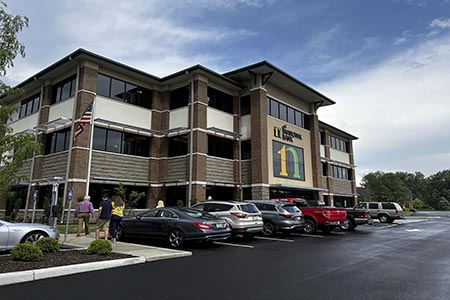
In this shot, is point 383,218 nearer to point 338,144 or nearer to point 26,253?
point 338,144

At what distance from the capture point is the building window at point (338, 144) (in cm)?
4153

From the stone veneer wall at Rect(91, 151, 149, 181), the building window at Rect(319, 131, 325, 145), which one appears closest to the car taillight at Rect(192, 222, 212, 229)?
the stone veneer wall at Rect(91, 151, 149, 181)

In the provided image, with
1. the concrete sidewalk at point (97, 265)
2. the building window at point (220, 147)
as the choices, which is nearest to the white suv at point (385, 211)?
the building window at point (220, 147)

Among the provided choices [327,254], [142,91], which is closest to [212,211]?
[327,254]

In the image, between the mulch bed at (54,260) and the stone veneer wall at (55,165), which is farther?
the stone veneer wall at (55,165)

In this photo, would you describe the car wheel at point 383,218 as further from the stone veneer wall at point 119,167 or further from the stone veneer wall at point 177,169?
the stone veneer wall at point 119,167

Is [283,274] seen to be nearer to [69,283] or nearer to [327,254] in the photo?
[327,254]

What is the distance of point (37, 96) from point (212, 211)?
19731 millimetres

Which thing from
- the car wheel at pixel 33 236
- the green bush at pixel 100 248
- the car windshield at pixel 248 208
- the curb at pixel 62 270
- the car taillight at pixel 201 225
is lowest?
the curb at pixel 62 270

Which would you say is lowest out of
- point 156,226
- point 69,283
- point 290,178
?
point 69,283

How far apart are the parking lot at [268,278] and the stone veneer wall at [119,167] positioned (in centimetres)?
1288

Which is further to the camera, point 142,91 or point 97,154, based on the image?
point 142,91

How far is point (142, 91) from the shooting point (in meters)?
25.0

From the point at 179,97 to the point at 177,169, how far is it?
18.7 feet
